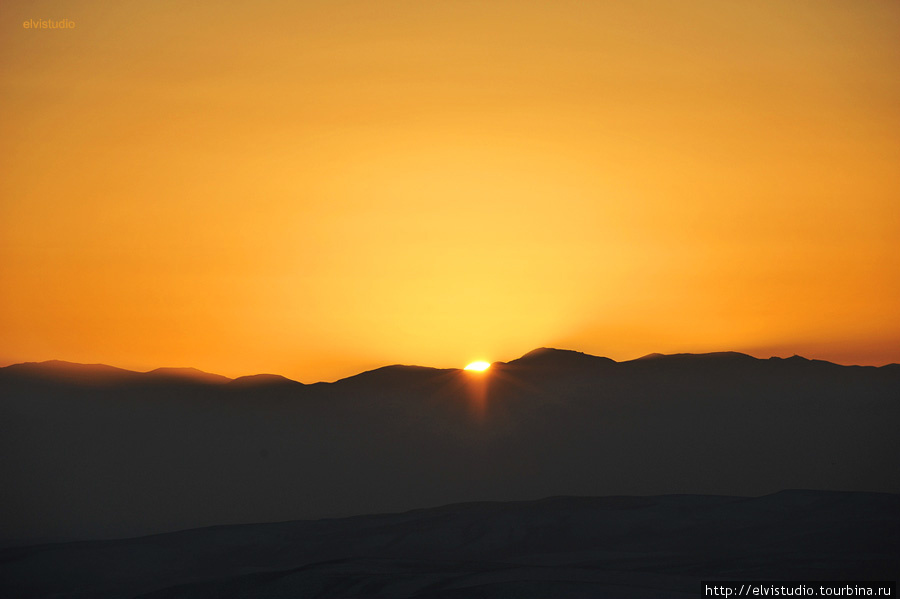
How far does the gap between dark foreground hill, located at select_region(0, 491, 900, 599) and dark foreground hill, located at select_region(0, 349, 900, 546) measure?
40.1 meters

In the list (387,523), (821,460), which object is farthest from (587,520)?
(821,460)

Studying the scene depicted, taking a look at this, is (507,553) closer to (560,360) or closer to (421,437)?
(421,437)

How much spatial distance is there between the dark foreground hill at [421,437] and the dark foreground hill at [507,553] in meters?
40.1

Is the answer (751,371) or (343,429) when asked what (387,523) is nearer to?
(343,429)

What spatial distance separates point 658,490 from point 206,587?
91.9 m

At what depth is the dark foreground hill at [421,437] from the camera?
142250 mm

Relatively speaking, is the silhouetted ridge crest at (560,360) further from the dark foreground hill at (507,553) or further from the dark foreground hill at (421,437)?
the dark foreground hill at (507,553)

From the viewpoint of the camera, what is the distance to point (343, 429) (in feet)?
557

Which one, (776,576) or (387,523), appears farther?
(387,523)

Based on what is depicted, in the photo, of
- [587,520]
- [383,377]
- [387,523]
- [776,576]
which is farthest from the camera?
[383,377]

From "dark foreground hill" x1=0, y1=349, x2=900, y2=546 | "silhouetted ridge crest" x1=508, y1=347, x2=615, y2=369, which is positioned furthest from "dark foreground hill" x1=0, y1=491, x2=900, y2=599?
"silhouetted ridge crest" x1=508, y1=347, x2=615, y2=369

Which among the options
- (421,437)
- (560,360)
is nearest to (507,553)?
(421,437)

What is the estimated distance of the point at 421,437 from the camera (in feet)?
525

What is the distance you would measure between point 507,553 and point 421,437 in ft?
252
